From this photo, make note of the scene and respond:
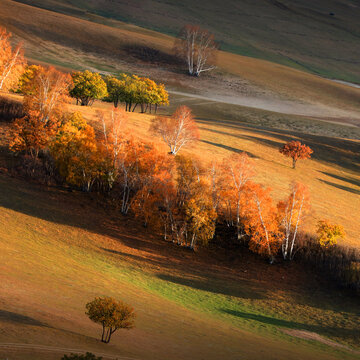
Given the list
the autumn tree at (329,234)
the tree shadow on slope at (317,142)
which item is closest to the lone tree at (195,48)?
the tree shadow on slope at (317,142)

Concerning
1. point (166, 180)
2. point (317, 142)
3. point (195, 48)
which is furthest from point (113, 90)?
point (195, 48)

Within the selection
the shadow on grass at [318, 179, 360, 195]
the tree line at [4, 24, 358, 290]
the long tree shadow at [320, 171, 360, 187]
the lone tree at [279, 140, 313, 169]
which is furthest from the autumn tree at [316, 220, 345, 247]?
the long tree shadow at [320, 171, 360, 187]

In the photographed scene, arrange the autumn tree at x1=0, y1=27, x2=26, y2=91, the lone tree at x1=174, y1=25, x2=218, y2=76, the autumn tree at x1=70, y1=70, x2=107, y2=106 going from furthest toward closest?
the lone tree at x1=174, y1=25, x2=218, y2=76 → the autumn tree at x1=70, y1=70, x2=107, y2=106 → the autumn tree at x1=0, y1=27, x2=26, y2=91

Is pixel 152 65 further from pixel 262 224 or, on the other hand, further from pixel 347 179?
pixel 262 224

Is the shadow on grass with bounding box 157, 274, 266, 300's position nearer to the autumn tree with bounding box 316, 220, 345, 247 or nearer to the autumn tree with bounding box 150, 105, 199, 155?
the autumn tree with bounding box 316, 220, 345, 247

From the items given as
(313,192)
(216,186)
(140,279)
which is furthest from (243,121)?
(140,279)

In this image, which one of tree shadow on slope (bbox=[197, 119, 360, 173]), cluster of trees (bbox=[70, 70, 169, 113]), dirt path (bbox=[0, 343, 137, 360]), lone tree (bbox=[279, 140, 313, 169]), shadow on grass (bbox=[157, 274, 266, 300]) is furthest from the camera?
cluster of trees (bbox=[70, 70, 169, 113])

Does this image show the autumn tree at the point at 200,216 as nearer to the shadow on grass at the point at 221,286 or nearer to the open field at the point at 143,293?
the open field at the point at 143,293
